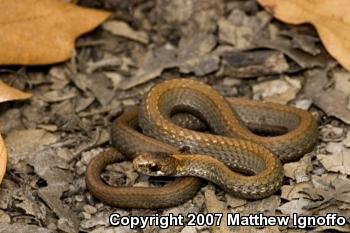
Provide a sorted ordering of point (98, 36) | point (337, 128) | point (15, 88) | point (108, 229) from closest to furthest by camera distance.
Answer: point (108, 229)
point (337, 128)
point (15, 88)
point (98, 36)

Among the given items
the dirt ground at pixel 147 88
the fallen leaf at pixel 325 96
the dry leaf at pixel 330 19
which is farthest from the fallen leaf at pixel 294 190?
the dry leaf at pixel 330 19

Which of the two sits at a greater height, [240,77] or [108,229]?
[240,77]

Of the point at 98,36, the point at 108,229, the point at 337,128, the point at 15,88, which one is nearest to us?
the point at 108,229

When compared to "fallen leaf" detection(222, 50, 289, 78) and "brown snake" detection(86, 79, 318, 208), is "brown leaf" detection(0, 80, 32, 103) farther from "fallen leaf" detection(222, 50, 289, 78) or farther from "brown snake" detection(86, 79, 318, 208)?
"fallen leaf" detection(222, 50, 289, 78)

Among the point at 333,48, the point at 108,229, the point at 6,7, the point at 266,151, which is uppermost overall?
the point at 6,7

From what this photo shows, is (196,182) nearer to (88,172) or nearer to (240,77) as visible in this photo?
(88,172)

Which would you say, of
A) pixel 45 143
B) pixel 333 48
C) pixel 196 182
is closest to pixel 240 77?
pixel 333 48

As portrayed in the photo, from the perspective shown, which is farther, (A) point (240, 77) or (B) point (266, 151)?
(A) point (240, 77)
